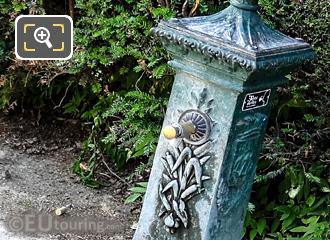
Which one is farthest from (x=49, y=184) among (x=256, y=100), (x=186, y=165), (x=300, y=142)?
(x=256, y=100)

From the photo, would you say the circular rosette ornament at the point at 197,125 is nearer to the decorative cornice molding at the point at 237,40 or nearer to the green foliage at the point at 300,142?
the decorative cornice molding at the point at 237,40

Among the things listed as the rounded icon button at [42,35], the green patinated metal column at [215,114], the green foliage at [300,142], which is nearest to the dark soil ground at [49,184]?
the green foliage at [300,142]

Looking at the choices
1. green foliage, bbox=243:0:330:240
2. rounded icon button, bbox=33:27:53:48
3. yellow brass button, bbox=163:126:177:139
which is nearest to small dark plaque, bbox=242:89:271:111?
yellow brass button, bbox=163:126:177:139

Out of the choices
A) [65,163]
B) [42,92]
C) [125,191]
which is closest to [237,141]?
[125,191]

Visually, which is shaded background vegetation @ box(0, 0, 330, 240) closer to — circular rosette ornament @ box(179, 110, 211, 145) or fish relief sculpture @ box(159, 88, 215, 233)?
fish relief sculpture @ box(159, 88, 215, 233)

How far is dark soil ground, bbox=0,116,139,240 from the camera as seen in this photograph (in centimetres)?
427

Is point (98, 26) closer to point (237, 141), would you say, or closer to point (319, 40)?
point (319, 40)

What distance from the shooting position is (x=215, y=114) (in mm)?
2879

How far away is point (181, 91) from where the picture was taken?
2.99 meters

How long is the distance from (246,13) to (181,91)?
437mm

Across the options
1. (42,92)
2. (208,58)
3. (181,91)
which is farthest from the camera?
(42,92)

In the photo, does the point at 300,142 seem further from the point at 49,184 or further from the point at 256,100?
the point at 49,184
